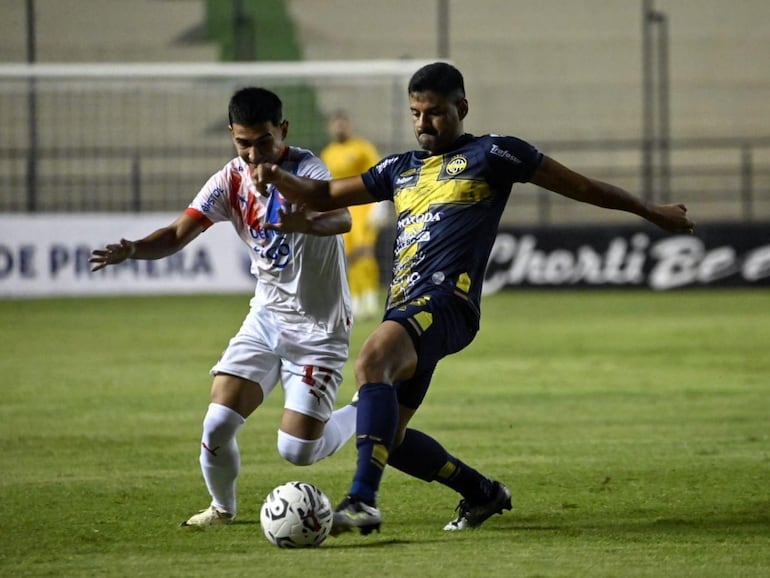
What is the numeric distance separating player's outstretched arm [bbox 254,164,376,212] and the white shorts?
69 cm

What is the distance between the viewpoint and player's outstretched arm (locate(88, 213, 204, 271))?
6480 mm

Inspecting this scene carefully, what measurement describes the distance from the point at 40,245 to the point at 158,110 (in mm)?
4818

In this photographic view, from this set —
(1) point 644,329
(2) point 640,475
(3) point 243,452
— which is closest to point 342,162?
(1) point 644,329

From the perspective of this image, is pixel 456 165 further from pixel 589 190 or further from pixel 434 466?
pixel 434 466

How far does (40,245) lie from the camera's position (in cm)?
2086

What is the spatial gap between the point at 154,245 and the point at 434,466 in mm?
1646

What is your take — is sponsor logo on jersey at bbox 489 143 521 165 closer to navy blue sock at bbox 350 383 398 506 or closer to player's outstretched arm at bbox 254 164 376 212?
player's outstretched arm at bbox 254 164 376 212

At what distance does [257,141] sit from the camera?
252 inches

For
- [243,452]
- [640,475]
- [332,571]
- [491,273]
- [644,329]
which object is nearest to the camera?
[332,571]

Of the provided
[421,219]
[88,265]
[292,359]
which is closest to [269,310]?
[292,359]

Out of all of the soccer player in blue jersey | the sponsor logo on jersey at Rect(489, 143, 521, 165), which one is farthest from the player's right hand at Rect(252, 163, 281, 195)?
the sponsor logo on jersey at Rect(489, 143, 521, 165)

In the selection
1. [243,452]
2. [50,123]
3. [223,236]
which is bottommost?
[243,452]

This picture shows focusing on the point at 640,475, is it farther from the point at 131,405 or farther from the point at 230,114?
the point at 131,405

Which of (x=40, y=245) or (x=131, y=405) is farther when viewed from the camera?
(x=40, y=245)
